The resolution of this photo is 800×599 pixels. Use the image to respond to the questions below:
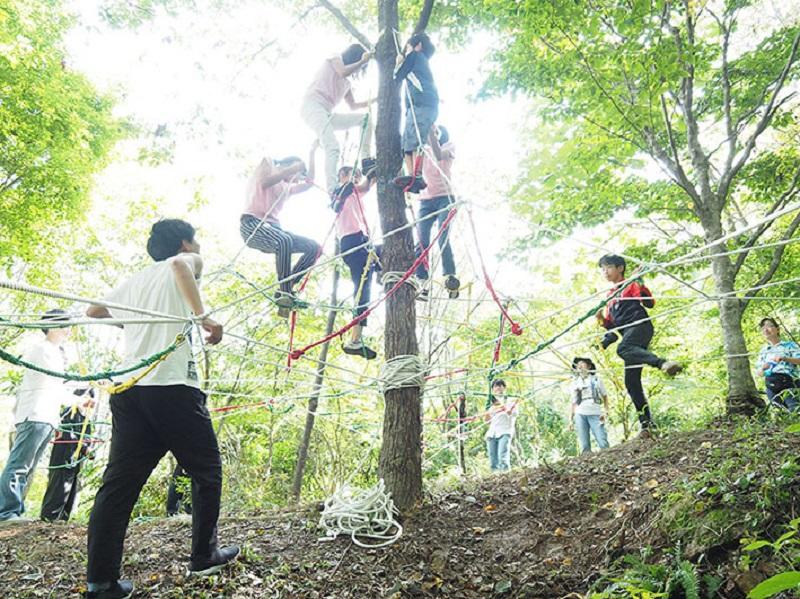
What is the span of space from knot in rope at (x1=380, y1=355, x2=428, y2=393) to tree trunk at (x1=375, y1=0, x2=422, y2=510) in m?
0.06

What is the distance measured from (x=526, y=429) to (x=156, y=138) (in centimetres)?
1054

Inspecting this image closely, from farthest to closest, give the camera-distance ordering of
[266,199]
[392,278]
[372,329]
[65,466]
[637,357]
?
[372,329], [65,466], [266,199], [637,357], [392,278]

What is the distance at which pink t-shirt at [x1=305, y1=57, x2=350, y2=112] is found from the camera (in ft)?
12.8

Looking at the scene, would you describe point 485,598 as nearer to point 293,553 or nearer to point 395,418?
point 293,553

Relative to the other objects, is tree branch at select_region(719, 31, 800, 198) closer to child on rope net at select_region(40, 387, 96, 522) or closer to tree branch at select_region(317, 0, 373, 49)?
tree branch at select_region(317, 0, 373, 49)

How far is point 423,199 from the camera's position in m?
4.24

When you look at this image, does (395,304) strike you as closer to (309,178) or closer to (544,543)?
(309,178)

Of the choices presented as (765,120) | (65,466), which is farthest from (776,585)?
(65,466)

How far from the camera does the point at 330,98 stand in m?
3.94

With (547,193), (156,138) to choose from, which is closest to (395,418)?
(547,193)

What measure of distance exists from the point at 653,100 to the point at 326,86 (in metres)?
2.53

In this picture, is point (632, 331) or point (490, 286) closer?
point (490, 286)

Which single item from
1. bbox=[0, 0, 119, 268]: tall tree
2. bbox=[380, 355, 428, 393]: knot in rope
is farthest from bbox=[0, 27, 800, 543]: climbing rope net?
bbox=[0, 0, 119, 268]: tall tree

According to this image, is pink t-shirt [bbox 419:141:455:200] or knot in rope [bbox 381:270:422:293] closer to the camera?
knot in rope [bbox 381:270:422:293]
